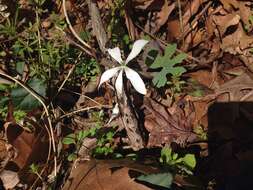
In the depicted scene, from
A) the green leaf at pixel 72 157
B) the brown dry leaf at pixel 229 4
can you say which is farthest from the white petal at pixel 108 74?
the brown dry leaf at pixel 229 4

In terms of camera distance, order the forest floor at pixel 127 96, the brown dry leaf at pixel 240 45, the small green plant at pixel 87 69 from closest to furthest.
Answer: the forest floor at pixel 127 96, the brown dry leaf at pixel 240 45, the small green plant at pixel 87 69

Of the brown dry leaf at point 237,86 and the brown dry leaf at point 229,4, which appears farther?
the brown dry leaf at point 229,4

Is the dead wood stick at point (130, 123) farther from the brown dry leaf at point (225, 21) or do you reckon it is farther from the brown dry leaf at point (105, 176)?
the brown dry leaf at point (225, 21)

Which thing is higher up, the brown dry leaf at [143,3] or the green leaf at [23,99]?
the brown dry leaf at [143,3]

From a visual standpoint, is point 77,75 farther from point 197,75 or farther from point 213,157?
point 213,157

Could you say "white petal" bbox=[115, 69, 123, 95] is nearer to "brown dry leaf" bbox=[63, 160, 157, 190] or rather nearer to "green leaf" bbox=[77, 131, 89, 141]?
"brown dry leaf" bbox=[63, 160, 157, 190]

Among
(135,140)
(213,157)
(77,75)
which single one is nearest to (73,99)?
(77,75)

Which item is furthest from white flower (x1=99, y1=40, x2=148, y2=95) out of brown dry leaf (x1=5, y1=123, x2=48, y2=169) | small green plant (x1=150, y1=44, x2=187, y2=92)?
brown dry leaf (x1=5, y1=123, x2=48, y2=169)

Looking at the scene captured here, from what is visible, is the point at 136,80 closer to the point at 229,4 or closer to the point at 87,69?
the point at 87,69
